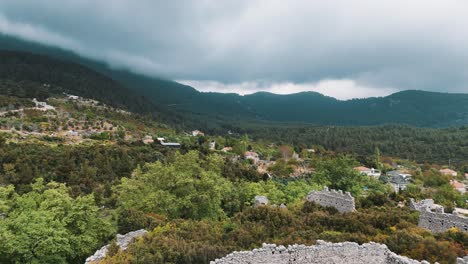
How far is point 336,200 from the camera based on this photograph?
2361cm

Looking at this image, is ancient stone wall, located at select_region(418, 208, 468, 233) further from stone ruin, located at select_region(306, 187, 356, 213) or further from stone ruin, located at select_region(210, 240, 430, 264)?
stone ruin, located at select_region(210, 240, 430, 264)

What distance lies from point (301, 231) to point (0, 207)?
59.0ft

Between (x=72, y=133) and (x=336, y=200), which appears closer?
(x=336, y=200)

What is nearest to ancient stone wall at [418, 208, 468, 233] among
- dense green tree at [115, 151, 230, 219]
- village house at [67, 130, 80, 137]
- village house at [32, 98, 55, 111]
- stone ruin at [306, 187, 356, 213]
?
stone ruin at [306, 187, 356, 213]

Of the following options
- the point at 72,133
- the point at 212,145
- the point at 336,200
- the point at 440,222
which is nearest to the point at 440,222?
the point at 440,222

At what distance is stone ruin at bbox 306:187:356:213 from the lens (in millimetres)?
22719

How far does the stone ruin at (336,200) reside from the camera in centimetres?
2272

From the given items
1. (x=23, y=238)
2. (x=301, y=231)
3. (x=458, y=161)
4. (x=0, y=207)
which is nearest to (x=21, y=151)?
(x=0, y=207)

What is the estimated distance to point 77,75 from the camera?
196 m

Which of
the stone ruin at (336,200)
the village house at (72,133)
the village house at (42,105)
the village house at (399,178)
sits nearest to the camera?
the stone ruin at (336,200)

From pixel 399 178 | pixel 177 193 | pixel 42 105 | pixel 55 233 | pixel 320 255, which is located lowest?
pixel 399 178

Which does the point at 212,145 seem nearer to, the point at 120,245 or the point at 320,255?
the point at 120,245

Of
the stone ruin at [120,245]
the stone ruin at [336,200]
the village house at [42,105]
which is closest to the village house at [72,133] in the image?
the village house at [42,105]

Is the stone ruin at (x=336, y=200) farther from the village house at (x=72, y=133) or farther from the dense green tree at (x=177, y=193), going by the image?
the village house at (x=72, y=133)
